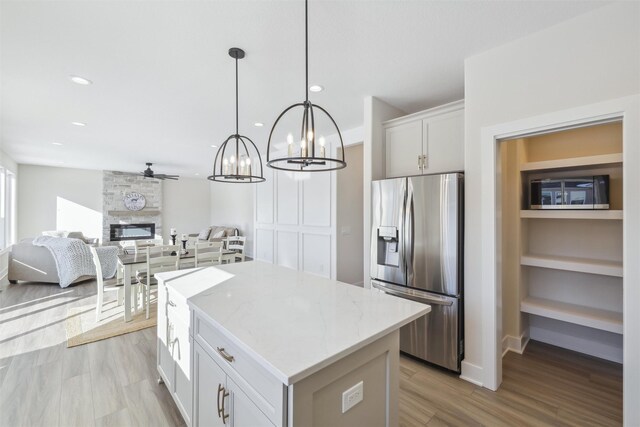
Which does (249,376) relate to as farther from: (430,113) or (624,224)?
(430,113)

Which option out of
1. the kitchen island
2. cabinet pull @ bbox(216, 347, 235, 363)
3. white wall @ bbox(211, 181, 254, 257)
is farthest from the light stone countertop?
white wall @ bbox(211, 181, 254, 257)

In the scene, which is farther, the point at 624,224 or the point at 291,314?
the point at 624,224

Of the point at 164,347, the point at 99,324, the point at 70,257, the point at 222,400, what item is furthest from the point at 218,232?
the point at 222,400

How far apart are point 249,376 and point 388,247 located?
1984 mm

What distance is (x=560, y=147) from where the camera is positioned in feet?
9.34

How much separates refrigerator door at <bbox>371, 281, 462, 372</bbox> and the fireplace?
29.4ft

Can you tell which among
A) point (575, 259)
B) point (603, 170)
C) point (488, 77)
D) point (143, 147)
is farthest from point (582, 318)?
point (143, 147)

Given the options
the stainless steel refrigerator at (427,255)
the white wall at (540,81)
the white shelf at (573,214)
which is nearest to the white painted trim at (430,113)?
the white wall at (540,81)

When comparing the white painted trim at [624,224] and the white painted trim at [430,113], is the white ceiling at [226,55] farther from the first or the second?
the white painted trim at [624,224]

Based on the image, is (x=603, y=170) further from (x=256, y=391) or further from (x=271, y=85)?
(x=256, y=391)

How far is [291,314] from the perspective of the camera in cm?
138

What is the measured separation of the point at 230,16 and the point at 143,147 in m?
4.61

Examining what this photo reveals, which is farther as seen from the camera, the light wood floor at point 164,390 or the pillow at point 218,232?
the pillow at point 218,232

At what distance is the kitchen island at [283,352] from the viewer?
982 mm
